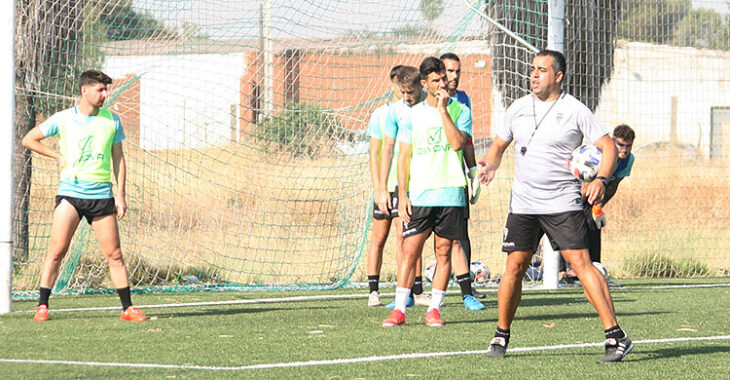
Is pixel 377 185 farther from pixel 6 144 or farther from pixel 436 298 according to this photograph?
pixel 6 144

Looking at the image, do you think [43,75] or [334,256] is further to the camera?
[334,256]

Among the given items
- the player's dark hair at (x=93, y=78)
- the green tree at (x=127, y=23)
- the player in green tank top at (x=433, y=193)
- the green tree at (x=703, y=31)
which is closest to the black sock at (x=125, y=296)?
the player's dark hair at (x=93, y=78)

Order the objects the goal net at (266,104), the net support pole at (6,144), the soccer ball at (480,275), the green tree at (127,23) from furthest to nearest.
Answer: the soccer ball at (480,275)
the green tree at (127,23)
the goal net at (266,104)
the net support pole at (6,144)

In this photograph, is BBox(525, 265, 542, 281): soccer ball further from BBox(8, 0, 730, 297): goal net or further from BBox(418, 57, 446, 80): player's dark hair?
BBox(418, 57, 446, 80): player's dark hair

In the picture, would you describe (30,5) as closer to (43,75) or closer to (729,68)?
(43,75)

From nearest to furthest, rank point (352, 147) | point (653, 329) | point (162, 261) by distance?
point (653, 329)
point (162, 261)
point (352, 147)

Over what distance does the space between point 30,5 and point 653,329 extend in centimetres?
785

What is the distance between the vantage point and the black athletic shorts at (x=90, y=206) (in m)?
8.29

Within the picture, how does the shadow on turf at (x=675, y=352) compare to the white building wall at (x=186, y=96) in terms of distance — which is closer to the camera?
the shadow on turf at (x=675, y=352)

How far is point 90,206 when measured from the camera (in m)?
8.30

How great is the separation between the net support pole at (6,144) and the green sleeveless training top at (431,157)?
11.3 ft

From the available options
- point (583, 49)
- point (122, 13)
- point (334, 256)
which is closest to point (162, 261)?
point (334, 256)

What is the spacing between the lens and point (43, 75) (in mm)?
11766

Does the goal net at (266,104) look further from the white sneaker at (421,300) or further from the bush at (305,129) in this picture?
the white sneaker at (421,300)
